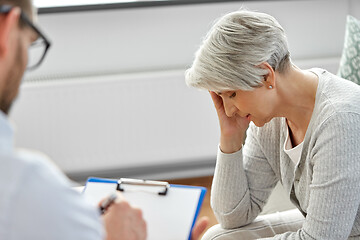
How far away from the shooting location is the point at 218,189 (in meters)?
1.84

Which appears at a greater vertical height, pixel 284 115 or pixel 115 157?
pixel 284 115

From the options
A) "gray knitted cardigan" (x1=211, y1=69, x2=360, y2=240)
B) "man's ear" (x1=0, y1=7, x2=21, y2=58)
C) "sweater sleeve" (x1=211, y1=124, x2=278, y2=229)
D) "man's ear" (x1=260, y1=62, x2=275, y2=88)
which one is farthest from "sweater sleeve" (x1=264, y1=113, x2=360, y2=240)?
"man's ear" (x1=0, y1=7, x2=21, y2=58)

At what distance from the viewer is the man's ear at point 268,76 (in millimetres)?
1530

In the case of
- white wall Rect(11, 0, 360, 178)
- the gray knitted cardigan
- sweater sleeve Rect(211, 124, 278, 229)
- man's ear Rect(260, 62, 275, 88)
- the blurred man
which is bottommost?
white wall Rect(11, 0, 360, 178)

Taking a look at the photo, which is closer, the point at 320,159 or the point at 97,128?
the point at 320,159

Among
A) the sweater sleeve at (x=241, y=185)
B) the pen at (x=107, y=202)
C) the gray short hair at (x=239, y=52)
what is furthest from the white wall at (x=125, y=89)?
the pen at (x=107, y=202)

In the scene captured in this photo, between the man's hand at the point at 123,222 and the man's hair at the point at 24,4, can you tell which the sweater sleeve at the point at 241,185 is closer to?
the man's hand at the point at 123,222

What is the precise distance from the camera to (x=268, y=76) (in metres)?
1.56

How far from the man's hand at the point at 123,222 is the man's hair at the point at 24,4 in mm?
434

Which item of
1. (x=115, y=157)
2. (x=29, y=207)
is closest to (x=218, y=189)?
(x=29, y=207)

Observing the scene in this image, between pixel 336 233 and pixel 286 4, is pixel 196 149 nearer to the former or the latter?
pixel 286 4

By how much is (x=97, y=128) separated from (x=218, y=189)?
124 centimetres

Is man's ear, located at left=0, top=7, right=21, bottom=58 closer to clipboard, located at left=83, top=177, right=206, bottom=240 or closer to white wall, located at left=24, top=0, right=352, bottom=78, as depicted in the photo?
clipboard, located at left=83, top=177, right=206, bottom=240

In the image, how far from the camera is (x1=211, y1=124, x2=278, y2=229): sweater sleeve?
1.81 meters
